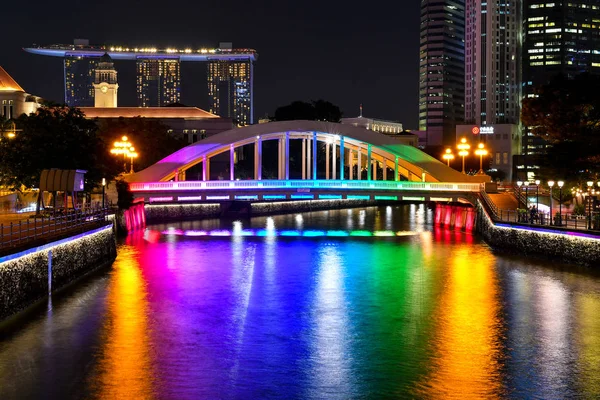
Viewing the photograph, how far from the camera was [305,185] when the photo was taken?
67.3 m

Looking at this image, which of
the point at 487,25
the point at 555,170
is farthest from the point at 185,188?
the point at 487,25

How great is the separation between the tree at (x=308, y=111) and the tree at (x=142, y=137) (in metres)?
39.5

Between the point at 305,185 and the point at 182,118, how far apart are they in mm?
69639

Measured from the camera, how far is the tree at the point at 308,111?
5320 inches

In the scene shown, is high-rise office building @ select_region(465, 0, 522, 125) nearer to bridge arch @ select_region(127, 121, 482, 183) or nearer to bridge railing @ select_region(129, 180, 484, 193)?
bridge arch @ select_region(127, 121, 482, 183)

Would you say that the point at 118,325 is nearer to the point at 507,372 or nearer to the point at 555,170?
the point at 507,372

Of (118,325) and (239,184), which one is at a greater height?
(239,184)

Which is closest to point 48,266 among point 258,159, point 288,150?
point 288,150

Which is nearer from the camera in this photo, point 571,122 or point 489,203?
point 489,203

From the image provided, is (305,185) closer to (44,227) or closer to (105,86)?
(44,227)

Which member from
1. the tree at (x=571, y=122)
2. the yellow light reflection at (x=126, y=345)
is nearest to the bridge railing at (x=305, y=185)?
the tree at (x=571, y=122)

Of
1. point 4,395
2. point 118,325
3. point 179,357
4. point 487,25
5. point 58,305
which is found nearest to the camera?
point 4,395

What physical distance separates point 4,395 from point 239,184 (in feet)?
146

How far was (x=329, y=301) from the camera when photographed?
37094 millimetres
